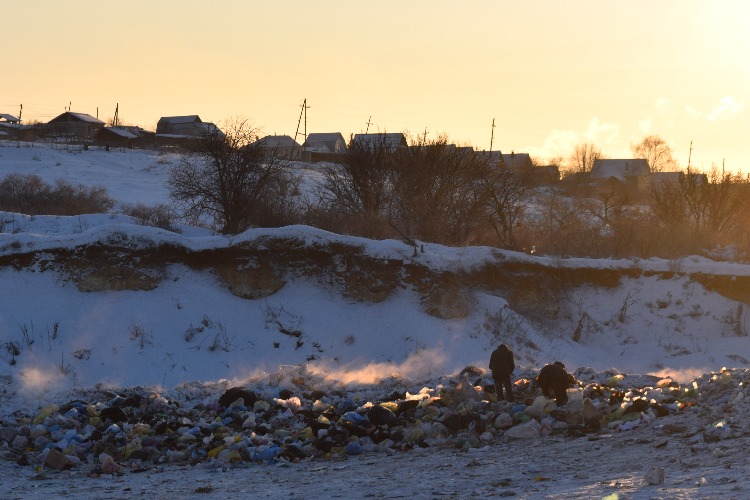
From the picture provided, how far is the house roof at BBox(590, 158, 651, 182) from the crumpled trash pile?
64.1 meters

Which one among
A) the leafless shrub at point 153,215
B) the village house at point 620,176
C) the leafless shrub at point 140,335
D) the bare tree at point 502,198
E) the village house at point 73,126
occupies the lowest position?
the leafless shrub at point 140,335

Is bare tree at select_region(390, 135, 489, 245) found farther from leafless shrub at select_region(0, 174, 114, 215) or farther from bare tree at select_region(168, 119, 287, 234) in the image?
leafless shrub at select_region(0, 174, 114, 215)

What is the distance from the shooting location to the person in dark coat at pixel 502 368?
13875mm

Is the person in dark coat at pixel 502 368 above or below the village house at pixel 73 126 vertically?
below

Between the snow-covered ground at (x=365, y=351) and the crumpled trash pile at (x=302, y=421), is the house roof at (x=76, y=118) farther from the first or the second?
the crumpled trash pile at (x=302, y=421)

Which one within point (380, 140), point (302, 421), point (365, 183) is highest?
point (380, 140)

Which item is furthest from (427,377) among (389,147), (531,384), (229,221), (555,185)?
(555,185)

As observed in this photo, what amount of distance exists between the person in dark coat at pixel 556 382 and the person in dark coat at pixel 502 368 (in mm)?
469

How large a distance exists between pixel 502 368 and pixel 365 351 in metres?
5.70

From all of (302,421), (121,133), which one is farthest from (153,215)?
(121,133)

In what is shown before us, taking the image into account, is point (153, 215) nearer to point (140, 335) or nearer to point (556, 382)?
point (140, 335)

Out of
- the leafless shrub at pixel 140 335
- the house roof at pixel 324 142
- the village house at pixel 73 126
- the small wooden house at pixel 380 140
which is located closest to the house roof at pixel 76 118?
the village house at pixel 73 126

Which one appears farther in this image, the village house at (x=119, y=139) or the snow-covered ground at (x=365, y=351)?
the village house at (x=119, y=139)

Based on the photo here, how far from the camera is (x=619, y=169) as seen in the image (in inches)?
3066
